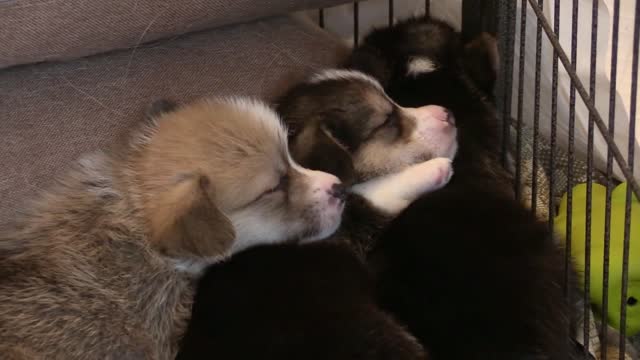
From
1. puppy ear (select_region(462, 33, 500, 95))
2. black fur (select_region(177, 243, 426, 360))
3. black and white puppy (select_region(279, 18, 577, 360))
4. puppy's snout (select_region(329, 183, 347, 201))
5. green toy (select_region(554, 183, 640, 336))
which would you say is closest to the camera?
black fur (select_region(177, 243, 426, 360))

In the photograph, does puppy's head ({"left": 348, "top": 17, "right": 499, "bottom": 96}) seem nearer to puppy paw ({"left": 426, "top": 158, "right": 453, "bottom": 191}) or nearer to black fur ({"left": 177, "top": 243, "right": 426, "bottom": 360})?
puppy paw ({"left": 426, "top": 158, "right": 453, "bottom": 191})

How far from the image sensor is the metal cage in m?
1.60

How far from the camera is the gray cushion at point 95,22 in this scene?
5.37 ft

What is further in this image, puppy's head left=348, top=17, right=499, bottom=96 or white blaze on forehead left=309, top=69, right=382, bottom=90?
puppy's head left=348, top=17, right=499, bottom=96

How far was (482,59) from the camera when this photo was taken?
215 centimetres

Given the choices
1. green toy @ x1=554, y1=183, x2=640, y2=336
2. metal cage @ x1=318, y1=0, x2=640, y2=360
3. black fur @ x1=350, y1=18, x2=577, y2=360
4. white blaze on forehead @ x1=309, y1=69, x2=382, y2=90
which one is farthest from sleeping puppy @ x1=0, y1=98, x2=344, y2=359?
green toy @ x1=554, y1=183, x2=640, y2=336

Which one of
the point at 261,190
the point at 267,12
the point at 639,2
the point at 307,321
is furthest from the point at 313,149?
the point at 639,2

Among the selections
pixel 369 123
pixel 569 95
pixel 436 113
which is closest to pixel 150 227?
pixel 369 123

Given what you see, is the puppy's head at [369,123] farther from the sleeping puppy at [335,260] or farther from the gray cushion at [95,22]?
the gray cushion at [95,22]

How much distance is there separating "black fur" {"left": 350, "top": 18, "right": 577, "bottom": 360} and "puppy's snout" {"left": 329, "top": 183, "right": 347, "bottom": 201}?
116 mm

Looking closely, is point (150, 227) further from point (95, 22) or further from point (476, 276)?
point (476, 276)

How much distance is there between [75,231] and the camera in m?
1.60

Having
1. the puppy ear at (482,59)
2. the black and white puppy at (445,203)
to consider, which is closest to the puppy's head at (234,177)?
the black and white puppy at (445,203)

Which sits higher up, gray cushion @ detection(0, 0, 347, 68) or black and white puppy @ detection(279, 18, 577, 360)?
gray cushion @ detection(0, 0, 347, 68)
